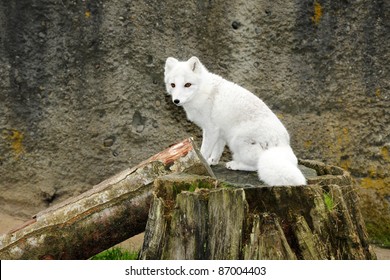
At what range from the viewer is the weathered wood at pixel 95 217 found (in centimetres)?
405

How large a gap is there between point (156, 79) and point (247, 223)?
11.2 feet

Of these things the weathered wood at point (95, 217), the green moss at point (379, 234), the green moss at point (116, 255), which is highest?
the weathered wood at point (95, 217)

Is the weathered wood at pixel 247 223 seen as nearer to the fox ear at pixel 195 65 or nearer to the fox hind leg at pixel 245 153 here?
the fox hind leg at pixel 245 153

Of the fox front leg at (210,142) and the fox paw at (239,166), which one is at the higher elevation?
the fox front leg at (210,142)

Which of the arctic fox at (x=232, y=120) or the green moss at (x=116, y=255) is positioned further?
the green moss at (x=116, y=255)

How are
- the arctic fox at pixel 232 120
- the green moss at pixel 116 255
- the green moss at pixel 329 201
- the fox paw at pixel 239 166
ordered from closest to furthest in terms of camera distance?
the green moss at pixel 329 201, the arctic fox at pixel 232 120, the fox paw at pixel 239 166, the green moss at pixel 116 255

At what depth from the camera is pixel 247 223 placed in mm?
3418

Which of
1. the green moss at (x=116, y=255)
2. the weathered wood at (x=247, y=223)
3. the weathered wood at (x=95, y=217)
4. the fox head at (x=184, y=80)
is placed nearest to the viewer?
the weathered wood at (x=247, y=223)

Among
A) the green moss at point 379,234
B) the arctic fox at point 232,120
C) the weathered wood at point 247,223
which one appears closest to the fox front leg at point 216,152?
the arctic fox at point 232,120

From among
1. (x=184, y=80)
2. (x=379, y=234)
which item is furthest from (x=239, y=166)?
(x=379, y=234)

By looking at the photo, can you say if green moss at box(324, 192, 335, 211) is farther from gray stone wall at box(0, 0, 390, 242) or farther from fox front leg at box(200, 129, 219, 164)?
gray stone wall at box(0, 0, 390, 242)

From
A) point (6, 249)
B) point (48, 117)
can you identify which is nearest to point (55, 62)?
point (48, 117)

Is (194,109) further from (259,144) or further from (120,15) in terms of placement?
(120,15)

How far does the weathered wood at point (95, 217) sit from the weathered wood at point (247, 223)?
44cm
